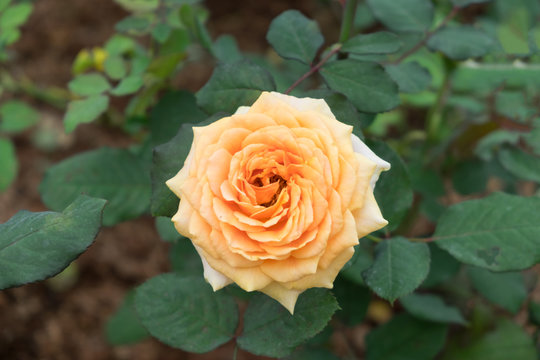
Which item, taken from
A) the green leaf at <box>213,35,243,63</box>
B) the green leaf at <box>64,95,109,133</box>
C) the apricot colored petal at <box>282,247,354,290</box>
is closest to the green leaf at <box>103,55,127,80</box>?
the green leaf at <box>64,95,109,133</box>

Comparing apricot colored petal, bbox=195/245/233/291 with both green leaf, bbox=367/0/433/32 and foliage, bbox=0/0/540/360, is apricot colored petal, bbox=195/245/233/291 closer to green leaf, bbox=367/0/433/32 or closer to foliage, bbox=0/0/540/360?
foliage, bbox=0/0/540/360

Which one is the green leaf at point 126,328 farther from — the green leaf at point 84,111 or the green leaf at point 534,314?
the green leaf at point 534,314

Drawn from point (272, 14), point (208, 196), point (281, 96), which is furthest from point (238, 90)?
point (272, 14)

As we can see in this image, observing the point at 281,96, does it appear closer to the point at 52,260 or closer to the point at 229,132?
the point at 229,132

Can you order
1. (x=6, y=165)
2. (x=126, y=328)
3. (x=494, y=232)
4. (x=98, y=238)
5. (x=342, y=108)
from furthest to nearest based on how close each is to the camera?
1. (x=98, y=238)
2. (x=126, y=328)
3. (x=6, y=165)
4. (x=494, y=232)
5. (x=342, y=108)

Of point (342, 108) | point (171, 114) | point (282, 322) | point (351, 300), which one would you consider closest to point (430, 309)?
point (351, 300)

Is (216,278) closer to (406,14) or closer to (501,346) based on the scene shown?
(406,14)
